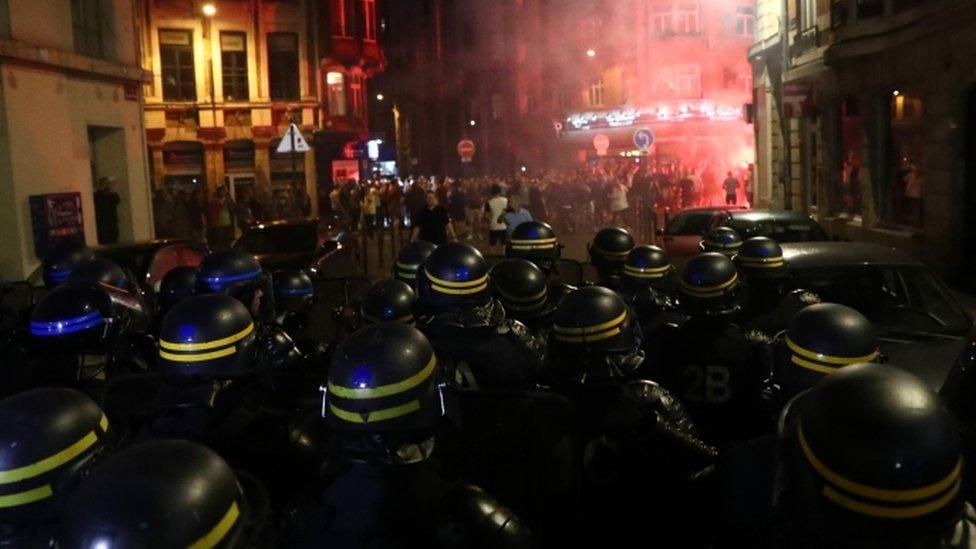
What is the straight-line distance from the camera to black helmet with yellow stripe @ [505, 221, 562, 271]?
22.9 ft

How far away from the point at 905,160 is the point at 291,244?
11.7 metres

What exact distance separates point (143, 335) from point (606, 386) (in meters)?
2.88

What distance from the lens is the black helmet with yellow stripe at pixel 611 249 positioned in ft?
23.0

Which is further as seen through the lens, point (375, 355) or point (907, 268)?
point (907, 268)

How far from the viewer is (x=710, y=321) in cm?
452

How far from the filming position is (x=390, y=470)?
2676mm

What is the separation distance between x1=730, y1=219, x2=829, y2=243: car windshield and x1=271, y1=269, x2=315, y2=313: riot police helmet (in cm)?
663

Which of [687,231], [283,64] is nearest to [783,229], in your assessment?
[687,231]

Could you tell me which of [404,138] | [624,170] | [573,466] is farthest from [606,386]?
[404,138]

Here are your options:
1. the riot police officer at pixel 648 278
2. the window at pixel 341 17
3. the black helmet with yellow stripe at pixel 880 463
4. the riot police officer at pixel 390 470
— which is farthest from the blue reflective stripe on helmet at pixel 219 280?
the window at pixel 341 17

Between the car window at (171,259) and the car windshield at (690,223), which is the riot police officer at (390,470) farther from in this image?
the car windshield at (690,223)

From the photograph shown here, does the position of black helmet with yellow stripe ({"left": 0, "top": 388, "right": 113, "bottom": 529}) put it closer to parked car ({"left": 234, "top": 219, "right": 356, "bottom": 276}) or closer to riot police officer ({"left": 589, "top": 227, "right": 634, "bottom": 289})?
riot police officer ({"left": 589, "top": 227, "right": 634, "bottom": 289})

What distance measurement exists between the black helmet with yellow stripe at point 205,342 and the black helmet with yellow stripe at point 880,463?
2.41 metres

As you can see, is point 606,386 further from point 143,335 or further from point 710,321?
point 143,335
